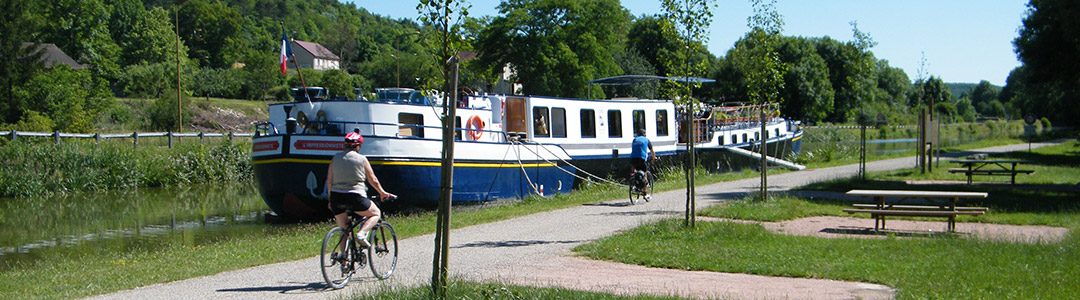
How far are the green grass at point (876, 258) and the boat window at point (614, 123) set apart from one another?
14565mm

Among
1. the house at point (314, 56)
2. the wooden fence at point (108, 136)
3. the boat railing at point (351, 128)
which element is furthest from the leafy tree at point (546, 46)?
the house at point (314, 56)

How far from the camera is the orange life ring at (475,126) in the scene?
84.4 ft

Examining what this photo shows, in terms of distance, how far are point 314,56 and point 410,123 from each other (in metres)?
117

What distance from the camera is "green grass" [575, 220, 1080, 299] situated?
32.0 ft

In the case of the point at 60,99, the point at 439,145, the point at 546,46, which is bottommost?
the point at 439,145

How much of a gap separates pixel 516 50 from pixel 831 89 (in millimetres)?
28556

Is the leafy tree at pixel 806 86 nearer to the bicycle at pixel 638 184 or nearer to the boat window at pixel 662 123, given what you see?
the boat window at pixel 662 123

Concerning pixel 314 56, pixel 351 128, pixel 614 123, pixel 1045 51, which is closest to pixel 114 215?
pixel 351 128

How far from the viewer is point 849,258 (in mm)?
11945

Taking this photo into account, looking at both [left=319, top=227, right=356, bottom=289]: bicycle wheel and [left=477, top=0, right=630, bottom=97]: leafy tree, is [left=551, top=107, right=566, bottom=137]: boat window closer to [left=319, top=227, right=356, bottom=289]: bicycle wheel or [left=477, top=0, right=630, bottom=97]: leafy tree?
[left=319, top=227, right=356, bottom=289]: bicycle wheel

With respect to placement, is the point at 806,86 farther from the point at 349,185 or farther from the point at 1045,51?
the point at 349,185

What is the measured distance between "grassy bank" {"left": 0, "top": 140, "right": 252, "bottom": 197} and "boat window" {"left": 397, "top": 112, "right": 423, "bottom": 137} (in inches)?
631

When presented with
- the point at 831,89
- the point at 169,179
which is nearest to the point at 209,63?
the point at 831,89

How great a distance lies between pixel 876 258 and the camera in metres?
11.9
